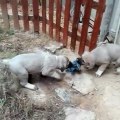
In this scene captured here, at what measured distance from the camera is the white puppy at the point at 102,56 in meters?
4.17

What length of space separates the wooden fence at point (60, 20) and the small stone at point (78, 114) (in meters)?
1.37

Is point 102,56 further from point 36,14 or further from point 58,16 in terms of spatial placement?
point 36,14

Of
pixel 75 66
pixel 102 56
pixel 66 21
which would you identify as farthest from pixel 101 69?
pixel 66 21

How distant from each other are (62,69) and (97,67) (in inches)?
27.8

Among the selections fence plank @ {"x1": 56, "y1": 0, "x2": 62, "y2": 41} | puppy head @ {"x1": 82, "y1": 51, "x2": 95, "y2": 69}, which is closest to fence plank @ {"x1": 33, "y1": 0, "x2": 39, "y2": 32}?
fence plank @ {"x1": 56, "y1": 0, "x2": 62, "y2": 41}

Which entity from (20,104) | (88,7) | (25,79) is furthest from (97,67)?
(20,104)

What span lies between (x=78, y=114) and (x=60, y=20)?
1.99m

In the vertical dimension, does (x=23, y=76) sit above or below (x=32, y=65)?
below

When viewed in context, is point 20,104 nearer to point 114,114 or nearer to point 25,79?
point 25,79

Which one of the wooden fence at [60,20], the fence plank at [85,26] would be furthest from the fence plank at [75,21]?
the fence plank at [85,26]

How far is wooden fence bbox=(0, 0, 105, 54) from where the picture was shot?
14.0 ft

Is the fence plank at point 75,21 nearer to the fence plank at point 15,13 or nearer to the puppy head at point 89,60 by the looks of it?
the puppy head at point 89,60

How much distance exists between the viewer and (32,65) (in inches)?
150

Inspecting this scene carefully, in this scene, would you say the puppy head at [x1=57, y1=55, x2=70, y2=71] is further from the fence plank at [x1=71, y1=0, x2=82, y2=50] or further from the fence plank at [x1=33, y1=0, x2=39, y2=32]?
the fence plank at [x1=33, y1=0, x2=39, y2=32]
